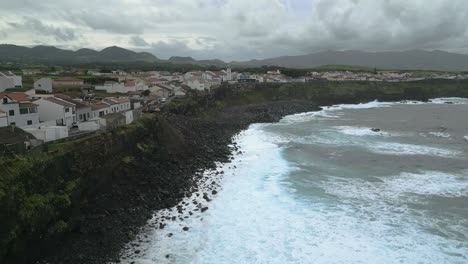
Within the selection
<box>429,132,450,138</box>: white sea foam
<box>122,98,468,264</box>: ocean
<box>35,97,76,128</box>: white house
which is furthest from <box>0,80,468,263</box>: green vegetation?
<box>429,132,450,138</box>: white sea foam

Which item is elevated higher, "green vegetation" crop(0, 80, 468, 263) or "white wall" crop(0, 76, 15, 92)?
"white wall" crop(0, 76, 15, 92)

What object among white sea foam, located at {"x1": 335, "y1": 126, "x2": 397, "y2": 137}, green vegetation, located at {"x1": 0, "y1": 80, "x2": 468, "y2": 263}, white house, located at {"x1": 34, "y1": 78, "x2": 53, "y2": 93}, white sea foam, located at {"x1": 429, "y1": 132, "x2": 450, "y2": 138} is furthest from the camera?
white house, located at {"x1": 34, "y1": 78, "x2": 53, "y2": 93}

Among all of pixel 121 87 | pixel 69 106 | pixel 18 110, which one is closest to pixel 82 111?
pixel 69 106

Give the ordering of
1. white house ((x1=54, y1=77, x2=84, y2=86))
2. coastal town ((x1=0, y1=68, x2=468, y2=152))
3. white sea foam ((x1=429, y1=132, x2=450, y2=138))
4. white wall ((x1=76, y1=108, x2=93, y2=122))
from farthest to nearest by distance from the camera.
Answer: white house ((x1=54, y1=77, x2=84, y2=86)) < white sea foam ((x1=429, y1=132, x2=450, y2=138)) < white wall ((x1=76, y1=108, x2=93, y2=122)) < coastal town ((x1=0, y1=68, x2=468, y2=152))

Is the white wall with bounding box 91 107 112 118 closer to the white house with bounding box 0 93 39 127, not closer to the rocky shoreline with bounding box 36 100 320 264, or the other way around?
the rocky shoreline with bounding box 36 100 320 264

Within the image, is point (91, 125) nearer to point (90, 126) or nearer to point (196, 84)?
point (90, 126)

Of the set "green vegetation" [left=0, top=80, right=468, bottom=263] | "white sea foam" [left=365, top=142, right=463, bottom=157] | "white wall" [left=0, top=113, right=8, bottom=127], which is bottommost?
"white sea foam" [left=365, top=142, right=463, bottom=157]
